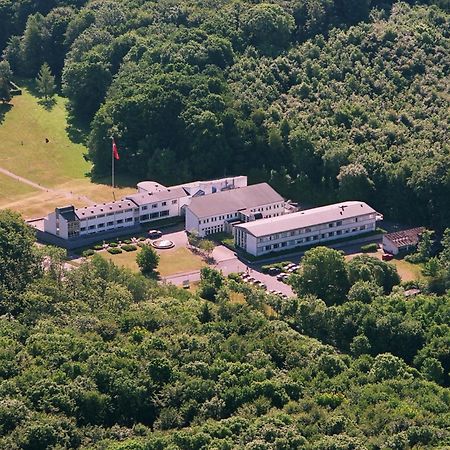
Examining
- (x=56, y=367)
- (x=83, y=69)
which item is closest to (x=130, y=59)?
(x=83, y=69)

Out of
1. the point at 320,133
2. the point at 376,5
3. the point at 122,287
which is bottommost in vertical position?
the point at 122,287

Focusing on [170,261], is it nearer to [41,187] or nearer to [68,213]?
[68,213]

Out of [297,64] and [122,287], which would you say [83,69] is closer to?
[297,64]

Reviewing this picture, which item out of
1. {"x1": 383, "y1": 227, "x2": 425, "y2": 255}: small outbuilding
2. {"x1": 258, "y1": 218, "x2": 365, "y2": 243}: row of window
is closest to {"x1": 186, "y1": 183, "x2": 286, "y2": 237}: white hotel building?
{"x1": 258, "y1": 218, "x2": 365, "y2": 243}: row of window

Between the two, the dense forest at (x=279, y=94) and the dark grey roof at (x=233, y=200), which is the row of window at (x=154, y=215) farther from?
the dense forest at (x=279, y=94)

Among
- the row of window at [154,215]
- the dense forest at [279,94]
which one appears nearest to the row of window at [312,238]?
the dense forest at [279,94]

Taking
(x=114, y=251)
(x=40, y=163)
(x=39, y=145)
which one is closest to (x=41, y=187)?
(x=40, y=163)

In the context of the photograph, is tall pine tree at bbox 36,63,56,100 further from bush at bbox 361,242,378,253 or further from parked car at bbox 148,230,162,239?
bush at bbox 361,242,378,253
